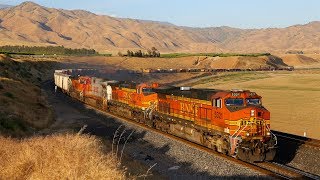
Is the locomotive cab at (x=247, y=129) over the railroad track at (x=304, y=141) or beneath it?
over

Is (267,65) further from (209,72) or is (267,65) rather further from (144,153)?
(144,153)

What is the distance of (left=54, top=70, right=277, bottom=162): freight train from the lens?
21922 mm

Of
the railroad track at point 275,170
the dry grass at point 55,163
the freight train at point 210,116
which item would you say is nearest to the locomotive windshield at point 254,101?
the freight train at point 210,116

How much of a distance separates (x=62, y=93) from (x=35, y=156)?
5595 centimetres

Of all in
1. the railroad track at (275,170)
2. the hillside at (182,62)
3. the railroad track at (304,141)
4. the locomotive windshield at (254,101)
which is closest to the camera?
the railroad track at (275,170)

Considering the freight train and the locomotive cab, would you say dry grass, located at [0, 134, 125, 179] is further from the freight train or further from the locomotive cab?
the freight train

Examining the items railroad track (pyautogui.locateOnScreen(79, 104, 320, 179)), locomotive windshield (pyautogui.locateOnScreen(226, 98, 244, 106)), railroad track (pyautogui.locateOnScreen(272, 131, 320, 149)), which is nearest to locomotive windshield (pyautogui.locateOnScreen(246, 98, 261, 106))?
locomotive windshield (pyautogui.locateOnScreen(226, 98, 244, 106))

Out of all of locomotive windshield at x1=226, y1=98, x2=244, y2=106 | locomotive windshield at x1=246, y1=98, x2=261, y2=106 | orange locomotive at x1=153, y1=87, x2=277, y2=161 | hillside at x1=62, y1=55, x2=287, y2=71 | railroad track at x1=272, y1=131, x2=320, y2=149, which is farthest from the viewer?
hillside at x1=62, y1=55, x2=287, y2=71

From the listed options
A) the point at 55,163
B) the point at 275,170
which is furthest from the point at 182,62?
the point at 55,163

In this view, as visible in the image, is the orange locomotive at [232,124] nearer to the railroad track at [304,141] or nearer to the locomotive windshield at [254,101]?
the locomotive windshield at [254,101]

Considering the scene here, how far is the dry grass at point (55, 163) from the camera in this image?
11773mm

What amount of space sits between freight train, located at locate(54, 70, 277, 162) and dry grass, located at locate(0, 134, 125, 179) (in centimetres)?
942

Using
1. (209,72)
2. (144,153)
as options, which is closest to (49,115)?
(144,153)

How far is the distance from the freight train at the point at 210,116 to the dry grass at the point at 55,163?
9.42m
